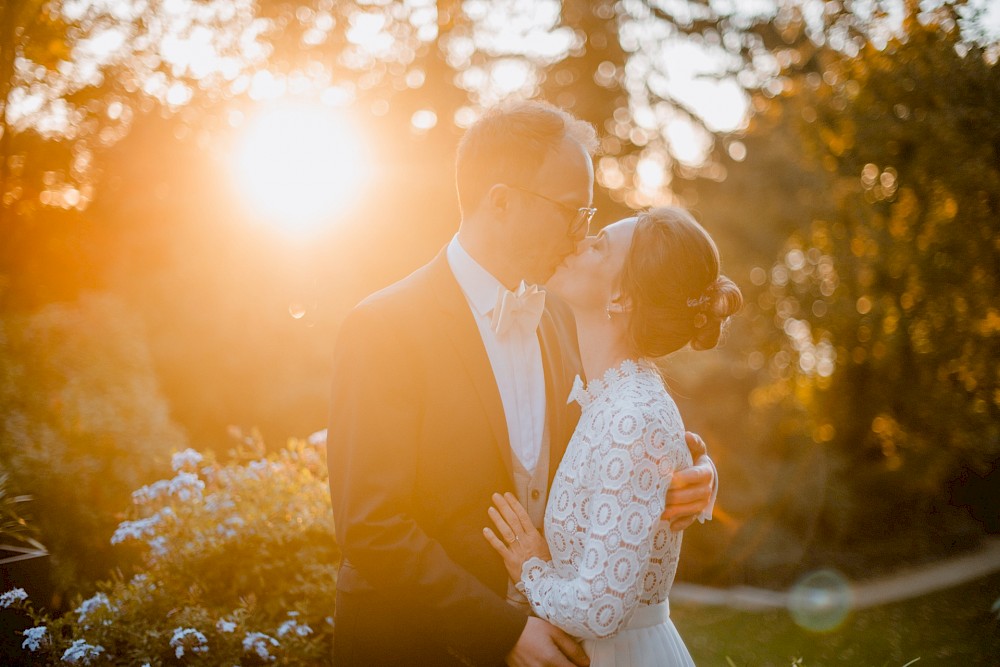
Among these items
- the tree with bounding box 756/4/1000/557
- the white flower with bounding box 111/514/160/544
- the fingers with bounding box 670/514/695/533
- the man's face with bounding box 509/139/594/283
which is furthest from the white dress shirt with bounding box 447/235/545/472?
the tree with bounding box 756/4/1000/557

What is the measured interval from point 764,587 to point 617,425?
8523 mm

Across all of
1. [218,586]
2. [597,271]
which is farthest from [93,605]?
[597,271]

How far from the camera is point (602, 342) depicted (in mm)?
2695

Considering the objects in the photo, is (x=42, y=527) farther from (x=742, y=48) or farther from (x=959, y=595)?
(x=742, y=48)

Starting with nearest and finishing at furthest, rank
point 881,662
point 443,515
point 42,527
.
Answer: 1. point 443,515
2. point 42,527
3. point 881,662

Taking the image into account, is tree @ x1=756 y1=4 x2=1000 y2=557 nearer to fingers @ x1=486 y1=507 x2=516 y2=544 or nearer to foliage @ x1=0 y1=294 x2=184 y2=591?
fingers @ x1=486 y1=507 x2=516 y2=544

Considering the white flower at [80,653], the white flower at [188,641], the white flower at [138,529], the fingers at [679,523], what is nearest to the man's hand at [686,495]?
the fingers at [679,523]

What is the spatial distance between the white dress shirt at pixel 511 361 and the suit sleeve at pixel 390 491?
0.32 metres

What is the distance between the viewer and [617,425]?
2.35 metres

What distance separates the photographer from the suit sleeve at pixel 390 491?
7.94ft

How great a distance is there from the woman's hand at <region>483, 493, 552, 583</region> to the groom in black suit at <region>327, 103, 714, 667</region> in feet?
0.16

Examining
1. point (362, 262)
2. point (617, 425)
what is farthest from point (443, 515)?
point (362, 262)

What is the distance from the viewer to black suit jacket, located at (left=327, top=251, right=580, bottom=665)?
2.44m

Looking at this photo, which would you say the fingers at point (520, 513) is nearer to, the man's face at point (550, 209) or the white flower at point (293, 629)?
the man's face at point (550, 209)
